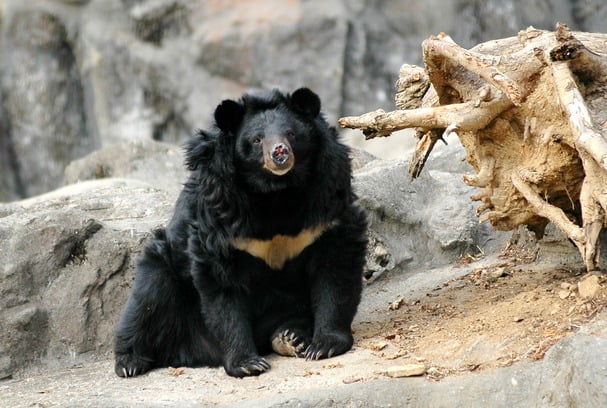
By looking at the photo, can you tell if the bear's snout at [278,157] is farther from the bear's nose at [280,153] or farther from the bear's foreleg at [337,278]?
the bear's foreleg at [337,278]

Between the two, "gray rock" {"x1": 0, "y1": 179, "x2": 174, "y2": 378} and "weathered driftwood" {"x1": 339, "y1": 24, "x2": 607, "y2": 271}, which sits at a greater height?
→ "weathered driftwood" {"x1": 339, "y1": 24, "x2": 607, "y2": 271}

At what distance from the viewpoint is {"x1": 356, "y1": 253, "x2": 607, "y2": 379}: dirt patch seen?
3697mm

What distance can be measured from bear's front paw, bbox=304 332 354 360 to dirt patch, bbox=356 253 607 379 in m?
0.10

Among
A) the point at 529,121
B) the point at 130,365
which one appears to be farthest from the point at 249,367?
the point at 529,121

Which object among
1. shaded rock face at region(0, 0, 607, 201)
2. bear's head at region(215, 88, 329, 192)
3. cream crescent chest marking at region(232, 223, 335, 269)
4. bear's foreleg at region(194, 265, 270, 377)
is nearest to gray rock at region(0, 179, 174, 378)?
bear's foreleg at region(194, 265, 270, 377)

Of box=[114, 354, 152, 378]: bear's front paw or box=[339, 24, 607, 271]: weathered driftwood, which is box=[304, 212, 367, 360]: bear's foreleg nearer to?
box=[339, 24, 607, 271]: weathered driftwood

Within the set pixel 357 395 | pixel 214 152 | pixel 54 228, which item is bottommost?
pixel 357 395

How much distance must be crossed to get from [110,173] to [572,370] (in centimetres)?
636

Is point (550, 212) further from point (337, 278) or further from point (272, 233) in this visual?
point (272, 233)

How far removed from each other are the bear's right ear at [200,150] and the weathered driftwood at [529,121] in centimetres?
68

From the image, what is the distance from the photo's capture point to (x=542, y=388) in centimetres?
328

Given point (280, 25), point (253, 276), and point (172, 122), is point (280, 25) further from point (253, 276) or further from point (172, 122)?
point (253, 276)

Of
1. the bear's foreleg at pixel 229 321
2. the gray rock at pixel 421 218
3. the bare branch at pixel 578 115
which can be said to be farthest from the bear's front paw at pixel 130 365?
the bare branch at pixel 578 115

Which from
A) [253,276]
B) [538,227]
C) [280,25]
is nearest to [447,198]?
[538,227]
